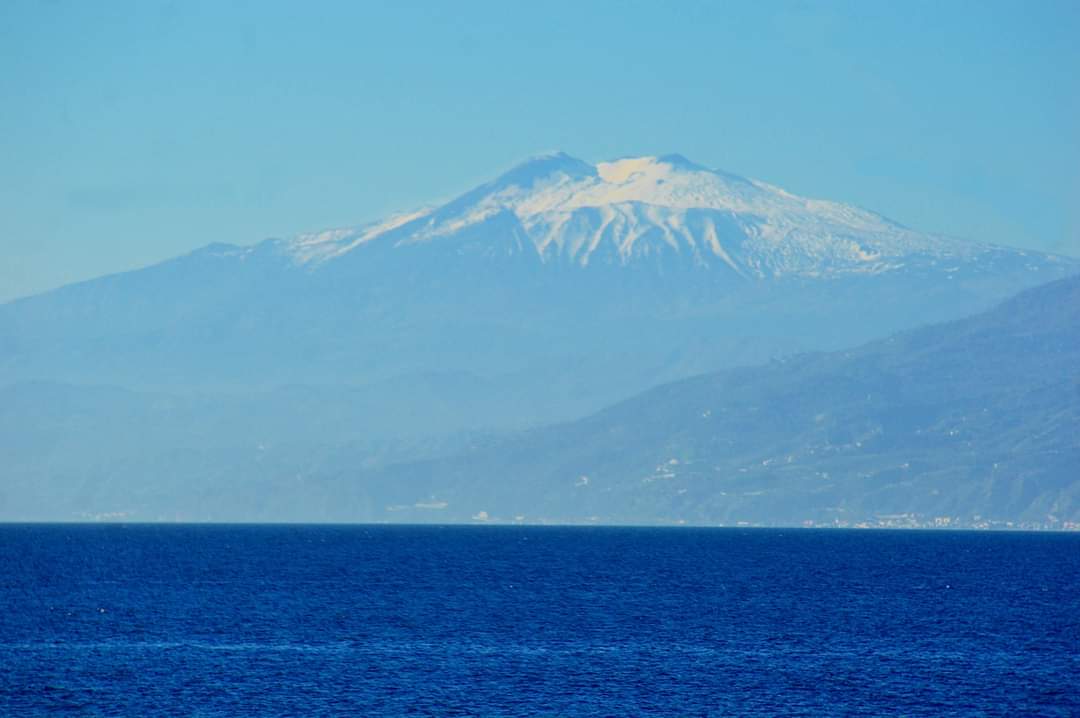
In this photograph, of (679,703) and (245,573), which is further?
(245,573)

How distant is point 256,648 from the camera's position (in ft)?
387

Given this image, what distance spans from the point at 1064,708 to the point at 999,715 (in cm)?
423

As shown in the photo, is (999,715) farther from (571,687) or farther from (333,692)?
(333,692)

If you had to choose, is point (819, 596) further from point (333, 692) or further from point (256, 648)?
point (333, 692)

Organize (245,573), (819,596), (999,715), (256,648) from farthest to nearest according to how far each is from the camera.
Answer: (245,573) < (819,596) < (256,648) < (999,715)

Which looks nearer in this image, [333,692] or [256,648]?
[333,692]

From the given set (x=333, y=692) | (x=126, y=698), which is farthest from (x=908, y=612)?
(x=126, y=698)

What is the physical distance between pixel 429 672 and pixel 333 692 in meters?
8.87

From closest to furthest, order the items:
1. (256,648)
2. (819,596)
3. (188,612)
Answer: (256,648)
(188,612)
(819,596)

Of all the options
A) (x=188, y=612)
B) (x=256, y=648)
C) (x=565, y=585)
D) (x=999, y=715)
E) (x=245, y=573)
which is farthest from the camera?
(x=245, y=573)

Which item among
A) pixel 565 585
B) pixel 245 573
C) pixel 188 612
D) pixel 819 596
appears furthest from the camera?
pixel 245 573

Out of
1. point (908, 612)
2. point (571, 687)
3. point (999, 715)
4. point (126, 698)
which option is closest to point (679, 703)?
point (571, 687)

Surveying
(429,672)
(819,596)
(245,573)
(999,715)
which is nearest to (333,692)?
(429,672)

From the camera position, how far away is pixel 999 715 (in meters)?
93.6
